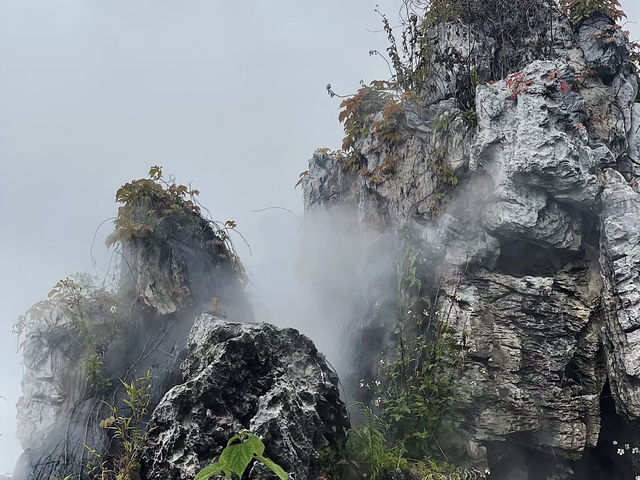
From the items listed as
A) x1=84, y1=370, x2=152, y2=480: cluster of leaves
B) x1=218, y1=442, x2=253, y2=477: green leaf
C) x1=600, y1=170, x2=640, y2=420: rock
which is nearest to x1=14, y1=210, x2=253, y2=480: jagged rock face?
x1=84, y1=370, x2=152, y2=480: cluster of leaves

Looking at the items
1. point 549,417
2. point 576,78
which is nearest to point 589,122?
point 576,78

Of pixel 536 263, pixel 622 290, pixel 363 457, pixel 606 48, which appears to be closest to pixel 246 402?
pixel 363 457

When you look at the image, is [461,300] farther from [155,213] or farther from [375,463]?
[155,213]

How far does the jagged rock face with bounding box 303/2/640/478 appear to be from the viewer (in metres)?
7.18

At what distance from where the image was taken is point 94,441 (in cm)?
708

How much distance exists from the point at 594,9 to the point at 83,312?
37.3ft

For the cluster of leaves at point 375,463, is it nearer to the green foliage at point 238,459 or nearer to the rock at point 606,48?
the green foliage at point 238,459

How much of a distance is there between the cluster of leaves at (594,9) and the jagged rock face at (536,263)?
2.29 m

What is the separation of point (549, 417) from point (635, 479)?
1.53 m

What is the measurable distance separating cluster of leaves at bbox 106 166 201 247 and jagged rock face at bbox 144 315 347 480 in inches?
104

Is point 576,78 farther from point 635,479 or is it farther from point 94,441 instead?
point 94,441

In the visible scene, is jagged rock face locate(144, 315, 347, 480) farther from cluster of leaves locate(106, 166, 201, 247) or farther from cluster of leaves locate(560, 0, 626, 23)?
cluster of leaves locate(560, 0, 626, 23)

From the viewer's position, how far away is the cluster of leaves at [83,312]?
8.52 metres

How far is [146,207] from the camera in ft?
29.3
